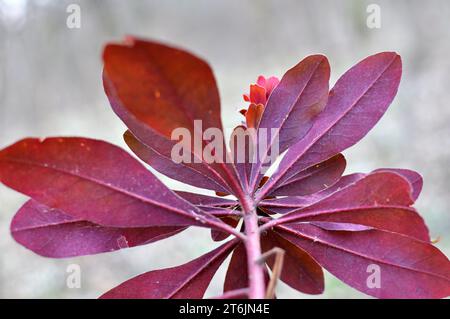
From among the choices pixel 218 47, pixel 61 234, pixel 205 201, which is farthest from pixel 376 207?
pixel 218 47

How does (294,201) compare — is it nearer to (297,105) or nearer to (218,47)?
(297,105)

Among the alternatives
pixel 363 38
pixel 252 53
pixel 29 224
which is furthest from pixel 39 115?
pixel 29 224

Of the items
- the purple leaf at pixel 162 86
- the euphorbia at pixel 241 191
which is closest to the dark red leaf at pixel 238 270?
the euphorbia at pixel 241 191

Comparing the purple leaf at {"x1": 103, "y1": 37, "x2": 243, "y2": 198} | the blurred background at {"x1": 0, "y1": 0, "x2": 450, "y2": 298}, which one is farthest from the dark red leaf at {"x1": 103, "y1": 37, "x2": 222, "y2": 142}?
the blurred background at {"x1": 0, "y1": 0, "x2": 450, "y2": 298}

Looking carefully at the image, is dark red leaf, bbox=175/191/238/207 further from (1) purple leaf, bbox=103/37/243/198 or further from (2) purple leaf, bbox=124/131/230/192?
(1) purple leaf, bbox=103/37/243/198

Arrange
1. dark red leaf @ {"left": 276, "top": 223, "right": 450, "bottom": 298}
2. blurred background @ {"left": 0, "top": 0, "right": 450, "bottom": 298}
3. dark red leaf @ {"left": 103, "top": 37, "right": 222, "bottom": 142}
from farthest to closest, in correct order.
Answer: blurred background @ {"left": 0, "top": 0, "right": 450, "bottom": 298}, dark red leaf @ {"left": 276, "top": 223, "right": 450, "bottom": 298}, dark red leaf @ {"left": 103, "top": 37, "right": 222, "bottom": 142}

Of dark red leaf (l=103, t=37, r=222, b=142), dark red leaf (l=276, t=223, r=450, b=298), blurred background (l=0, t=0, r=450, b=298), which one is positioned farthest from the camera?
blurred background (l=0, t=0, r=450, b=298)

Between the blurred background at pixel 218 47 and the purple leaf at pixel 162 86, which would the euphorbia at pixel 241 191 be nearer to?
the purple leaf at pixel 162 86

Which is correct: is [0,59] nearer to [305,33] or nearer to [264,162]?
[305,33]

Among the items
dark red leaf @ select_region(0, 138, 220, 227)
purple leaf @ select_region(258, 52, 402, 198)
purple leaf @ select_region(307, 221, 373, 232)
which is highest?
purple leaf @ select_region(258, 52, 402, 198)
